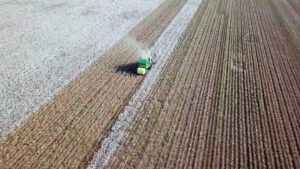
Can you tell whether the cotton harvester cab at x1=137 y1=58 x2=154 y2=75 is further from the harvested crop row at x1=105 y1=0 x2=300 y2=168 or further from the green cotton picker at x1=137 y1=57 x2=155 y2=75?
the harvested crop row at x1=105 y1=0 x2=300 y2=168

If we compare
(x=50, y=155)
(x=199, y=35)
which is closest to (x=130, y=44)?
(x=199, y=35)

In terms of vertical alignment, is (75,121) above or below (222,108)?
above

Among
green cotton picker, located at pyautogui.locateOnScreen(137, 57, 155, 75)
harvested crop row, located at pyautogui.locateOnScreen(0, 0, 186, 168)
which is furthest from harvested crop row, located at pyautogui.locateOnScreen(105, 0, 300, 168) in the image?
harvested crop row, located at pyautogui.locateOnScreen(0, 0, 186, 168)

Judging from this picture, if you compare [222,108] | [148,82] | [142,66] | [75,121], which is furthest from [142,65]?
Answer: [75,121]

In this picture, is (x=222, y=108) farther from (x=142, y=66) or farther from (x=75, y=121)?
(x=75, y=121)

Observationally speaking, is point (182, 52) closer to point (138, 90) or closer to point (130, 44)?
point (130, 44)

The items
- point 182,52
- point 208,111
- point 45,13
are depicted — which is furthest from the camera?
point 45,13
